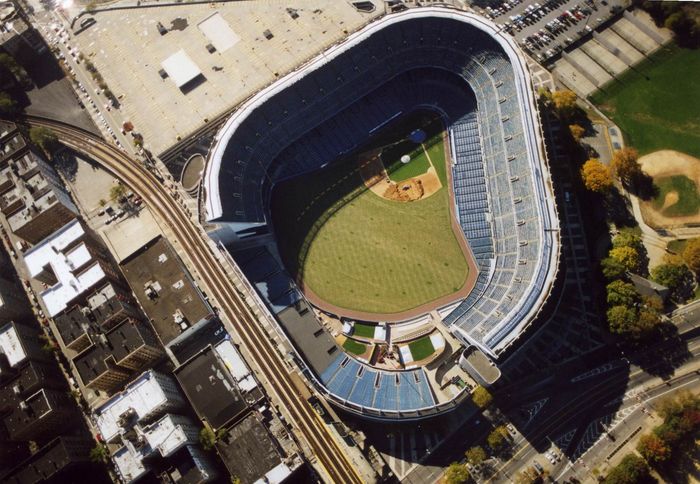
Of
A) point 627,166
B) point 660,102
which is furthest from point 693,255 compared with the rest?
point 660,102

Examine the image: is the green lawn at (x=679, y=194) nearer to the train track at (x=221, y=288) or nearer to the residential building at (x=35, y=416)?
the train track at (x=221, y=288)

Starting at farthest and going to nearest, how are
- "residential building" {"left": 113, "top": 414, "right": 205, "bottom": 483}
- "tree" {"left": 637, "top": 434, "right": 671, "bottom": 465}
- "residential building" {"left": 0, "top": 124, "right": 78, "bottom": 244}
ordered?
"residential building" {"left": 0, "top": 124, "right": 78, "bottom": 244} < "residential building" {"left": 113, "top": 414, "right": 205, "bottom": 483} < "tree" {"left": 637, "top": 434, "right": 671, "bottom": 465}

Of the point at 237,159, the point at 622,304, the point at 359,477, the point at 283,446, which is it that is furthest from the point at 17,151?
the point at 622,304

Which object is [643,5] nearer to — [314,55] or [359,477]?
[314,55]

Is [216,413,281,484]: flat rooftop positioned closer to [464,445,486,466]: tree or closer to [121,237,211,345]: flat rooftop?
[121,237,211,345]: flat rooftop

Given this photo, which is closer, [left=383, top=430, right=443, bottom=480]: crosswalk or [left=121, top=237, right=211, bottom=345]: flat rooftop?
[left=383, top=430, right=443, bottom=480]: crosswalk

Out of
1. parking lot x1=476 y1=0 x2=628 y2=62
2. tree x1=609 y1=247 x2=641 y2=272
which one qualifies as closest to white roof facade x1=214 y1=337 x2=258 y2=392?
tree x1=609 y1=247 x2=641 y2=272

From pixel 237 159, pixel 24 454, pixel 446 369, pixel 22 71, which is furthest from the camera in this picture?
pixel 22 71
